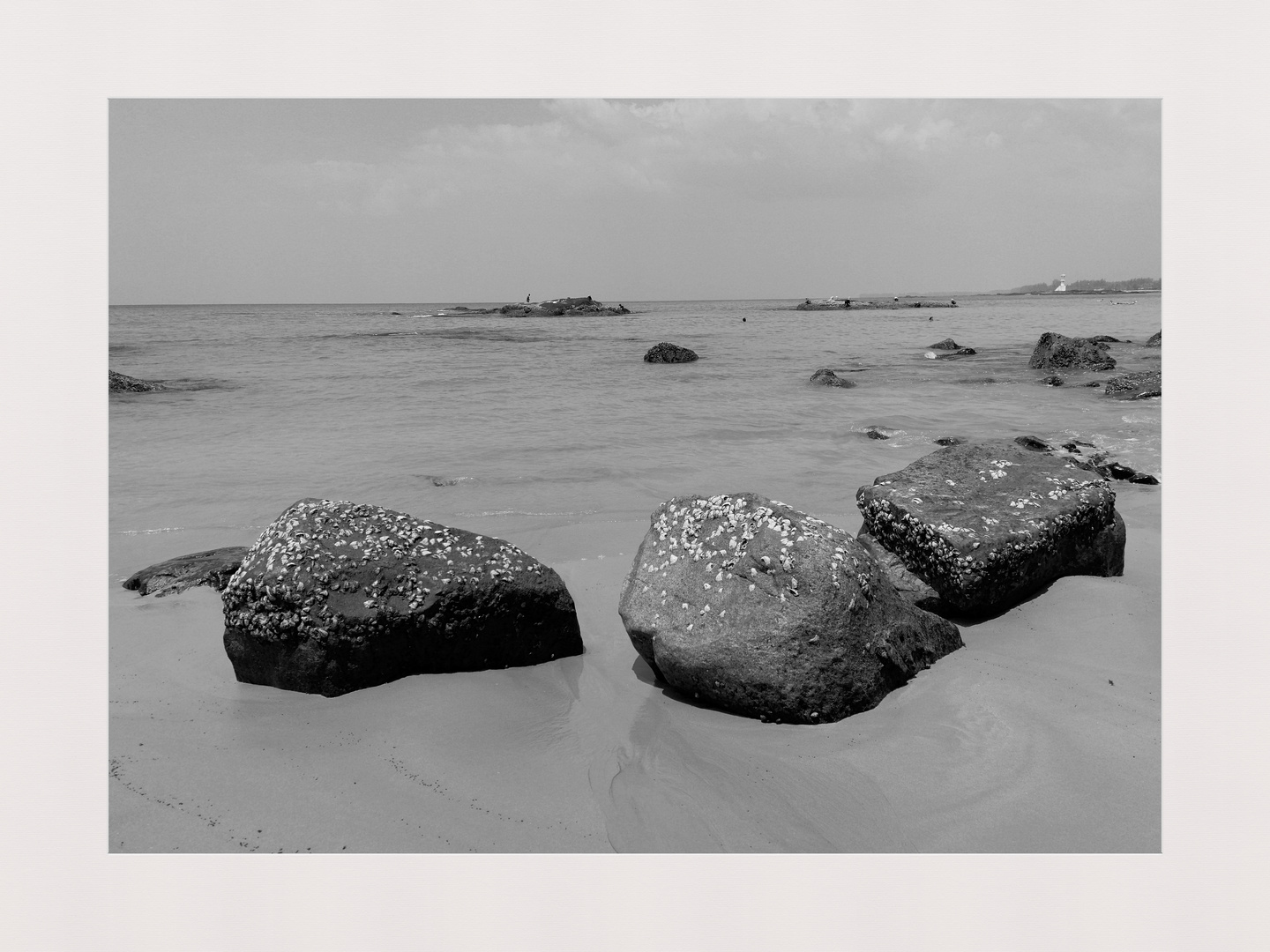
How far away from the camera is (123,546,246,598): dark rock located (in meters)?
4.79

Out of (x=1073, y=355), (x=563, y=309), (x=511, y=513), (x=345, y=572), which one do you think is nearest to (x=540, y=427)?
(x=511, y=513)

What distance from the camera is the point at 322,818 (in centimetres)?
281

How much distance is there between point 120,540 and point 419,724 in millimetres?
3975

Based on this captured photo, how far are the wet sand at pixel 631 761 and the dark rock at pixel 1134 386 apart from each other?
10377mm

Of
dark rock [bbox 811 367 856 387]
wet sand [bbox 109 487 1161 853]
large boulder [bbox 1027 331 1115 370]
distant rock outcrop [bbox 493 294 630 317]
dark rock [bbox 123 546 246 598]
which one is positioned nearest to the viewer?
wet sand [bbox 109 487 1161 853]

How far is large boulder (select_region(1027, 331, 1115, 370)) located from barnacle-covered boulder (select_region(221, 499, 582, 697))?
1604 cm

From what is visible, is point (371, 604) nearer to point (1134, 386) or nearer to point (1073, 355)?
point (1134, 386)

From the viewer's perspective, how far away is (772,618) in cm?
324

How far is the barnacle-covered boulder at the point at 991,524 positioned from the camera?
13.3ft

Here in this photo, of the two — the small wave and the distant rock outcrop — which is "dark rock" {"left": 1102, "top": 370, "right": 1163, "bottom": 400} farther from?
the distant rock outcrop

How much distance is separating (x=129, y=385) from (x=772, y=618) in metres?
14.0

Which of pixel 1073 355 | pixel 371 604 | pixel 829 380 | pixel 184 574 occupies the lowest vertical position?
pixel 184 574

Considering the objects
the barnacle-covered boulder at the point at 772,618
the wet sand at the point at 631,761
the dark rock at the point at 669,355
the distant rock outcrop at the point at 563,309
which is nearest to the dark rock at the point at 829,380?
the dark rock at the point at 669,355

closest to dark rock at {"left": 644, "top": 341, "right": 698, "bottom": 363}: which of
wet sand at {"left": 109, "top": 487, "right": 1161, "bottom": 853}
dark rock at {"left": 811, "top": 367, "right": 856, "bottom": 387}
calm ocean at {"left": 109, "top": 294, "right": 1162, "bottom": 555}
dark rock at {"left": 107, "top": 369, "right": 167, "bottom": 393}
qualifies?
calm ocean at {"left": 109, "top": 294, "right": 1162, "bottom": 555}
